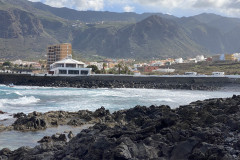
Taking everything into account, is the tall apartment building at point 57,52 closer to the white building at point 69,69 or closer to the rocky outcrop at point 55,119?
the white building at point 69,69

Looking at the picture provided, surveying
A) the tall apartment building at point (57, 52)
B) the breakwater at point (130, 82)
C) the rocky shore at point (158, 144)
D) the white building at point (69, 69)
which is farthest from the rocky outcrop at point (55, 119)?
the tall apartment building at point (57, 52)

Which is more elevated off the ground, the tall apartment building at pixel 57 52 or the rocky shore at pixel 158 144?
the tall apartment building at pixel 57 52

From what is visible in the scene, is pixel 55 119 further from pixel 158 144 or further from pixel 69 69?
pixel 69 69

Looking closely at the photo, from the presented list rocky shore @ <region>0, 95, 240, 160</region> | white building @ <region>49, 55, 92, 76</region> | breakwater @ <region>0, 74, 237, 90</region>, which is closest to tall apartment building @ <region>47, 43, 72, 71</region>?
white building @ <region>49, 55, 92, 76</region>

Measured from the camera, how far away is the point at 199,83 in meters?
63.3

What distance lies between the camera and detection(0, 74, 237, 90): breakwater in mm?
61281

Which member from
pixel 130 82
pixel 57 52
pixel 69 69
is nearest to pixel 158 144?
pixel 130 82

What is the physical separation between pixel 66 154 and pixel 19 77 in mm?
64386

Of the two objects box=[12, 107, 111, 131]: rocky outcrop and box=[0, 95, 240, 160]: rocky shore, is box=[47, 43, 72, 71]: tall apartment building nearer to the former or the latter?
box=[12, 107, 111, 131]: rocky outcrop

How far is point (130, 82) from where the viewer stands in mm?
65688

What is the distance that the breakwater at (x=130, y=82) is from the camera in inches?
2413

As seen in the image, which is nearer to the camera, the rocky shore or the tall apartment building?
the rocky shore

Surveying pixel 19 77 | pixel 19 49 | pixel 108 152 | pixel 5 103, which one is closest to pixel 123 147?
pixel 108 152

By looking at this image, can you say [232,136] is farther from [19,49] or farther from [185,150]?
[19,49]
